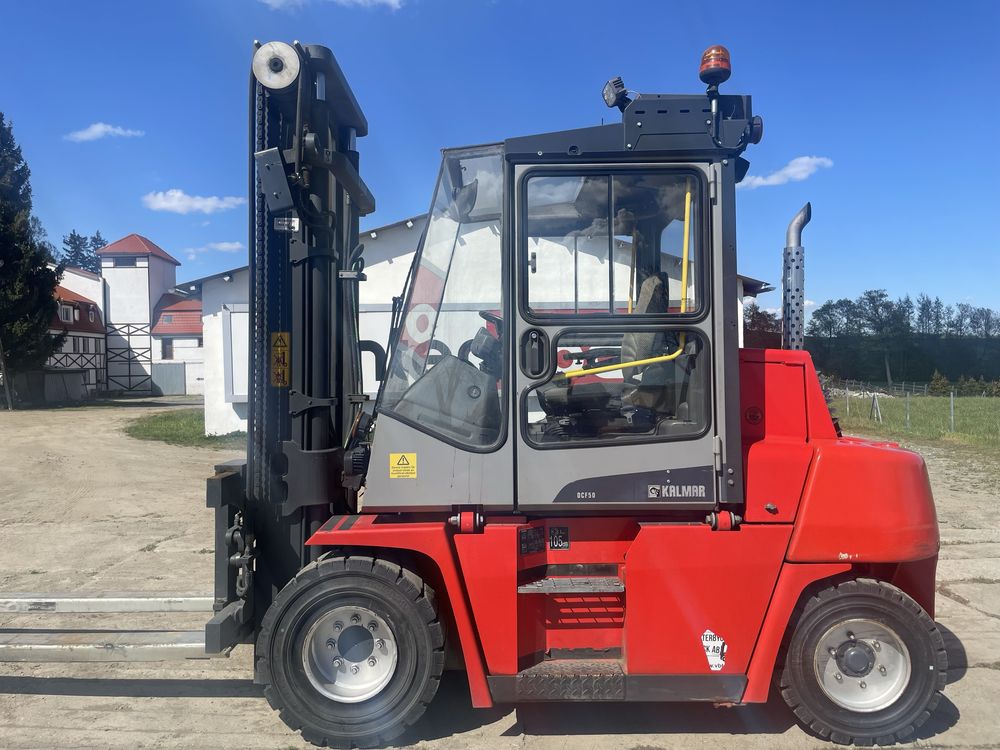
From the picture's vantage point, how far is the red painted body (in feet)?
11.7

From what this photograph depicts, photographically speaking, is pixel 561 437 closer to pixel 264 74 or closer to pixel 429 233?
pixel 429 233

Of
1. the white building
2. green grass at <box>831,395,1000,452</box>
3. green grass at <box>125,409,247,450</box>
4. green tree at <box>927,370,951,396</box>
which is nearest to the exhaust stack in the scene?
green grass at <box>831,395,1000,452</box>

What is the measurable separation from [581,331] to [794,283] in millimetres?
1348

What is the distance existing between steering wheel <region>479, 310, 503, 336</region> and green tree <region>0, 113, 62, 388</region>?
107 ft

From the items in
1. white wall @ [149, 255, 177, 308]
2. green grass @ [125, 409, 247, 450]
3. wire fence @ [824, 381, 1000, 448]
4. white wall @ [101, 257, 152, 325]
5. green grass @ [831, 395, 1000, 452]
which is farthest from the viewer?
white wall @ [149, 255, 177, 308]

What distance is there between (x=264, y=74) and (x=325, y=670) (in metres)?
3.08

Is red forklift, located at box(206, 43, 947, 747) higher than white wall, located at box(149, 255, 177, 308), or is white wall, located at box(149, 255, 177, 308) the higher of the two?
white wall, located at box(149, 255, 177, 308)

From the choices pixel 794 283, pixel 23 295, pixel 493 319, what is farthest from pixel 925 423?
pixel 23 295

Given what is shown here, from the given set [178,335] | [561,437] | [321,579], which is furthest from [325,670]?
[178,335]

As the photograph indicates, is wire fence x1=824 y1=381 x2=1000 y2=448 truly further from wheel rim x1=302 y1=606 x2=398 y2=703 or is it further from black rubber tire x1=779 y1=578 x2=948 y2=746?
wheel rim x1=302 y1=606 x2=398 y2=703

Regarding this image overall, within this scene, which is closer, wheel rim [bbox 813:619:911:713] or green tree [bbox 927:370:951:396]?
wheel rim [bbox 813:619:911:713]

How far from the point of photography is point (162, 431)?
66.7 ft

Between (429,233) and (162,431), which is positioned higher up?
(429,233)

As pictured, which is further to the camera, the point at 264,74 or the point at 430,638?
the point at 264,74
